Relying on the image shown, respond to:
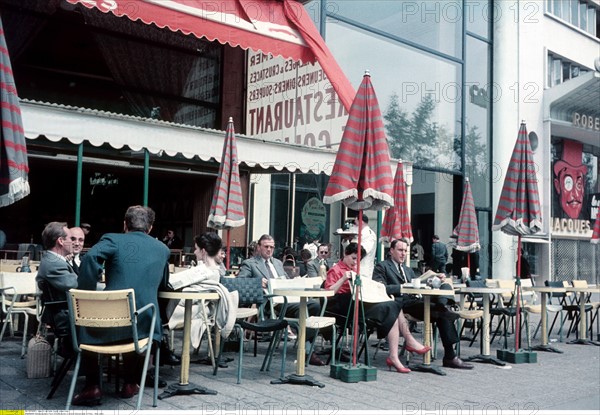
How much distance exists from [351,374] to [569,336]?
6082mm

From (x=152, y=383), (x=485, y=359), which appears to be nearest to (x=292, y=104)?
(x=485, y=359)

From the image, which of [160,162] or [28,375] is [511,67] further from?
[28,375]

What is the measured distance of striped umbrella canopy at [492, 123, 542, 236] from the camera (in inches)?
315

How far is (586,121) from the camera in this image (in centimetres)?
2195

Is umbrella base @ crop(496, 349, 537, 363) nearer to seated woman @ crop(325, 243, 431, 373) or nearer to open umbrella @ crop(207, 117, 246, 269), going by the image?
seated woman @ crop(325, 243, 431, 373)

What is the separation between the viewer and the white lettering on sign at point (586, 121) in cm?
2161

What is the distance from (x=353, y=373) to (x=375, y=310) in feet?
2.71

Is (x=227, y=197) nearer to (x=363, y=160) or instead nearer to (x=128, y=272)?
(x=363, y=160)

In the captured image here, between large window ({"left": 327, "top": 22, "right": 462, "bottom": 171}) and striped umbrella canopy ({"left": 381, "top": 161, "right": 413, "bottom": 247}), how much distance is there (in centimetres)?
488

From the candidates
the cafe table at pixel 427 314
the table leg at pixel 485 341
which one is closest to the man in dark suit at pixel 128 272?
the cafe table at pixel 427 314

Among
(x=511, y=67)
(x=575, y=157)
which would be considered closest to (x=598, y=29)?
(x=575, y=157)

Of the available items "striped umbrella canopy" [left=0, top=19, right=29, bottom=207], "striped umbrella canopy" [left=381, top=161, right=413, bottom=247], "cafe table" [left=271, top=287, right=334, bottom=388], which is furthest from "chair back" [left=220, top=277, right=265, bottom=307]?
"striped umbrella canopy" [left=381, top=161, right=413, bottom=247]

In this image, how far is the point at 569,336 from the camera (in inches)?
417

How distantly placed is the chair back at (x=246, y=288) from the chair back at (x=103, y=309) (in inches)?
73.0
